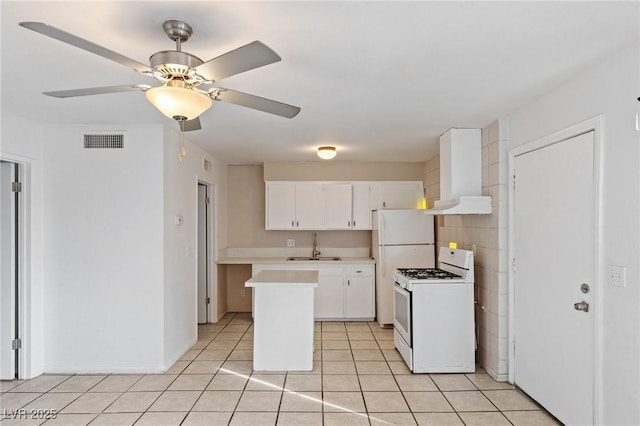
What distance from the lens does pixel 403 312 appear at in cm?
395

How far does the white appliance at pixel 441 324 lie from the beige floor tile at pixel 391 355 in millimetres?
319

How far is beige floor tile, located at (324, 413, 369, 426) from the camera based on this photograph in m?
2.74

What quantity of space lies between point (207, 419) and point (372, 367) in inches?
65.9

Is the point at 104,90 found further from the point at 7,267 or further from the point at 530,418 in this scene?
the point at 530,418

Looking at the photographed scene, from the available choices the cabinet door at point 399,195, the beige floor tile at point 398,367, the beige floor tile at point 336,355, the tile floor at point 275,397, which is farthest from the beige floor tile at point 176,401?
the cabinet door at point 399,195

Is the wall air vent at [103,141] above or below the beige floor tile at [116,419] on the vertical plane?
above

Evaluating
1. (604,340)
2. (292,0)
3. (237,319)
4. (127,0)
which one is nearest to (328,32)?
(292,0)

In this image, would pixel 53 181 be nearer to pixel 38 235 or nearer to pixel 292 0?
pixel 38 235

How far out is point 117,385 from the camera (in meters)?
3.42

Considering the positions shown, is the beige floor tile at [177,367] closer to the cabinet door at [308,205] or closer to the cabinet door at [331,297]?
the cabinet door at [331,297]

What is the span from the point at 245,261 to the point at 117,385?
2.50 m

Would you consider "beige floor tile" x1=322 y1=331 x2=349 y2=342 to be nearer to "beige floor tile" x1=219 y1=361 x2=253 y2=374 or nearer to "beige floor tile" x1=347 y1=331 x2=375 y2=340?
"beige floor tile" x1=347 y1=331 x2=375 y2=340

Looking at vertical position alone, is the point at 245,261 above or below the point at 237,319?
above

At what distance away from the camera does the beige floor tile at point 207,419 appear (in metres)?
2.75
